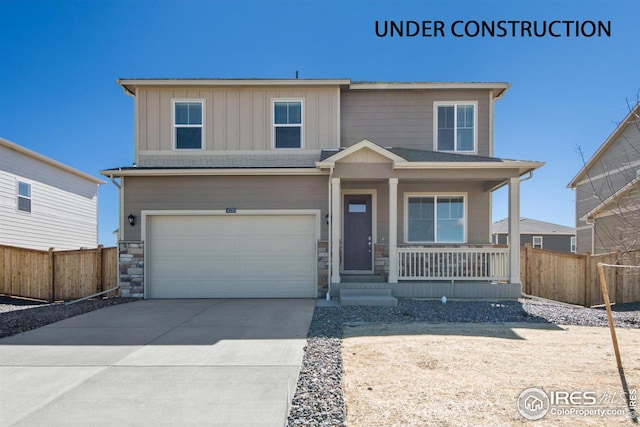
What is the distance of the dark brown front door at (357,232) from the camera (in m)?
9.49

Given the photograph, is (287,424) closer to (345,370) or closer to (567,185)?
(345,370)

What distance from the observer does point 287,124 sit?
31.8 feet

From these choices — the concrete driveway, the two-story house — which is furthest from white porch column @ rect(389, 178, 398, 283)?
the concrete driveway

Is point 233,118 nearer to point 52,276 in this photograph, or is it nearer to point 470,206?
point 52,276

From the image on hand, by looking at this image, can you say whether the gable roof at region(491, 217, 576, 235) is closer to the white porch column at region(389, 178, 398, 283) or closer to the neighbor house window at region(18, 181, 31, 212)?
the white porch column at region(389, 178, 398, 283)

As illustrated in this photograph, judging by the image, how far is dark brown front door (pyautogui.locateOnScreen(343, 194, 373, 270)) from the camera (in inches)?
374

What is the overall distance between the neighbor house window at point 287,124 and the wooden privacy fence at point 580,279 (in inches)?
283

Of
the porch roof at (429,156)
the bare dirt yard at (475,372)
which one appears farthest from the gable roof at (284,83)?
the bare dirt yard at (475,372)

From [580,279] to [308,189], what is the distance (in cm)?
700

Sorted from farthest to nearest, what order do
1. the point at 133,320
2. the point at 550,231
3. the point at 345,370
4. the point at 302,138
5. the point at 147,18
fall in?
the point at 550,231 → the point at 302,138 → the point at 147,18 → the point at 133,320 → the point at 345,370

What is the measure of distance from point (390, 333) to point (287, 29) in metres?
8.31

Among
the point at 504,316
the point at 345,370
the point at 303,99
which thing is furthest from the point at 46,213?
the point at 504,316

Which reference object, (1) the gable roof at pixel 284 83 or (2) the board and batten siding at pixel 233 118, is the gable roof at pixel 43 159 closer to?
(1) the gable roof at pixel 284 83

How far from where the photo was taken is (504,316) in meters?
6.79
